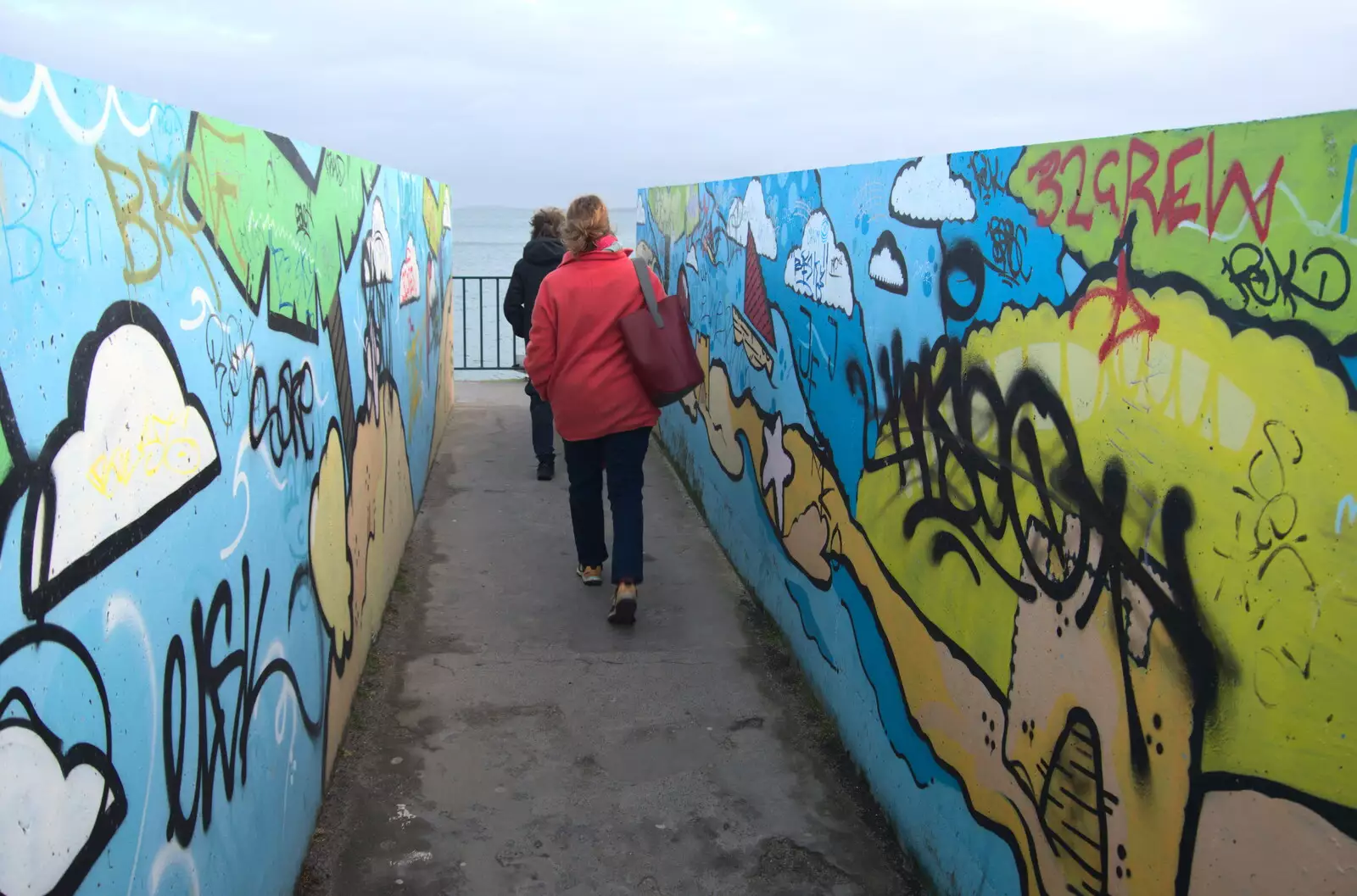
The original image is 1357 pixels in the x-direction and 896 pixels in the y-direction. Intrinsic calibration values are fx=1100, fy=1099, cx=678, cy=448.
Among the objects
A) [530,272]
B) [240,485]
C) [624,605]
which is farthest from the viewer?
[530,272]

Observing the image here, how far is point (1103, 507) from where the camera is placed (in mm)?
2227

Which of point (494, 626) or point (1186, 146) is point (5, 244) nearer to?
point (1186, 146)

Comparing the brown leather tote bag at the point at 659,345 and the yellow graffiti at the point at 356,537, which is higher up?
the brown leather tote bag at the point at 659,345

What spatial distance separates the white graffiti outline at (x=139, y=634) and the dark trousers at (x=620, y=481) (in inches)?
130

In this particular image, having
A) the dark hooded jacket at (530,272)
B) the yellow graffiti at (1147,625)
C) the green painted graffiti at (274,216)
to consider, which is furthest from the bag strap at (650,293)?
the dark hooded jacket at (530,272)

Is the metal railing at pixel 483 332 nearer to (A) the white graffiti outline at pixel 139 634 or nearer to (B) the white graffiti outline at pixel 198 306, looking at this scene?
(B) the white graffiti outline at pixel 198 306

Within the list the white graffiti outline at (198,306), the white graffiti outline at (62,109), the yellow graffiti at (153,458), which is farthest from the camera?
the white graffiti outline at (198,306)

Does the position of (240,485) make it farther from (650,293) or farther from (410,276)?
(410,276)

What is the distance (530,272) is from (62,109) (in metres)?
6.09

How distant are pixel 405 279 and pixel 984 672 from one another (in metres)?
4.59

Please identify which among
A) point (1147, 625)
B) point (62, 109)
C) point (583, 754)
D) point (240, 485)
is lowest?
point (583, 754)

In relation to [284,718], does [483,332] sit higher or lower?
higher

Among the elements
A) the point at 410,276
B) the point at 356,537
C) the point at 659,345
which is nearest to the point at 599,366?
the point at 659,345

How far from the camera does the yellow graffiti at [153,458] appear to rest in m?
1.76
